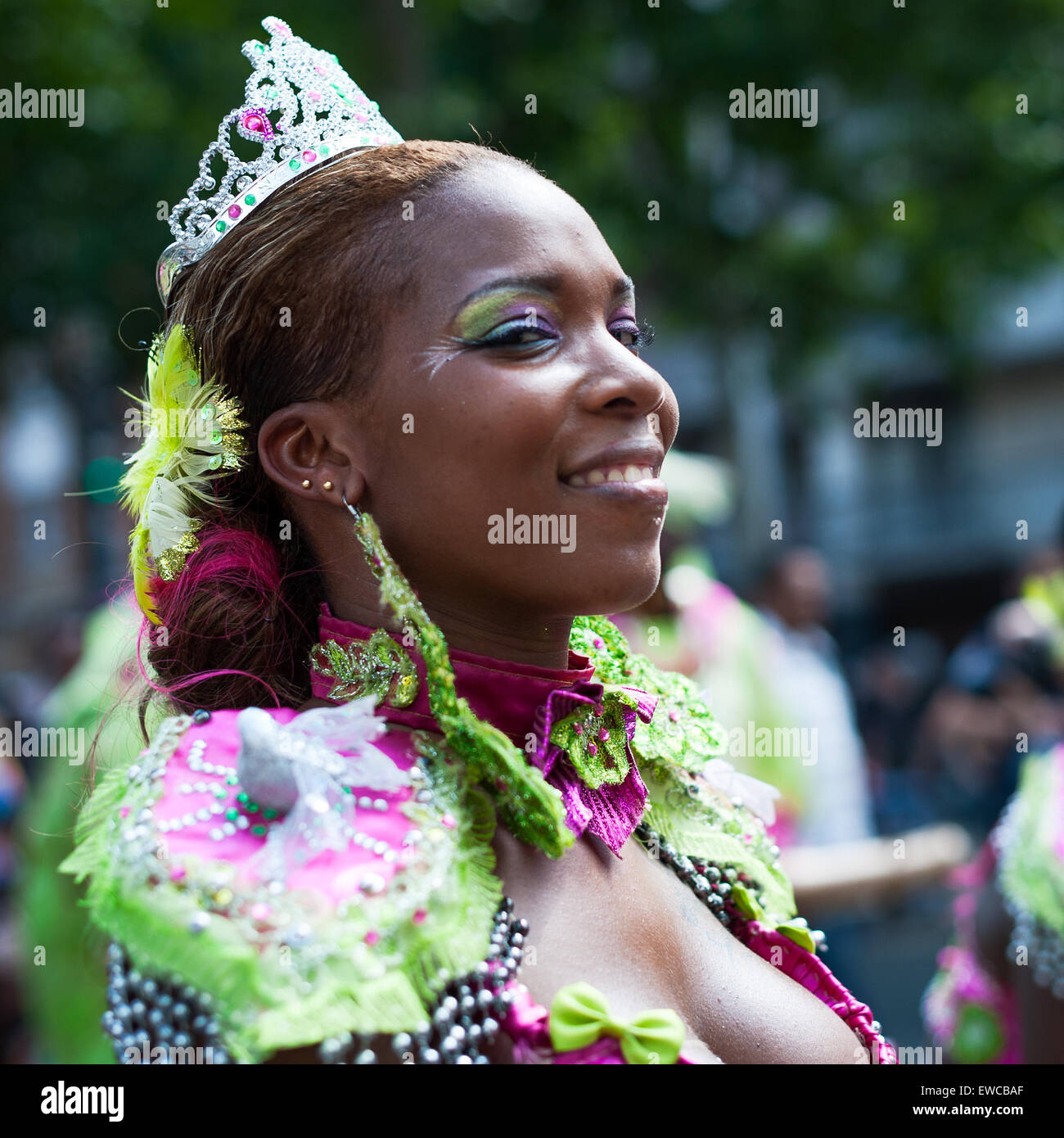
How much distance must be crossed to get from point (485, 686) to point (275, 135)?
87 cm

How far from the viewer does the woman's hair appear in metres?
1.75

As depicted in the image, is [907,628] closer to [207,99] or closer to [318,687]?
[207,99]

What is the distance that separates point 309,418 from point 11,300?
9.28 meters

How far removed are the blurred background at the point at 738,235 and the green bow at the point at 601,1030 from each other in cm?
317

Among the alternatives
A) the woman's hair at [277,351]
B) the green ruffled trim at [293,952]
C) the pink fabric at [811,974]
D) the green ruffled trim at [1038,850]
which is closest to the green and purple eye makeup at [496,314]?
the woman's hair at [277,351]

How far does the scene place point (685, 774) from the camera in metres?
2.06

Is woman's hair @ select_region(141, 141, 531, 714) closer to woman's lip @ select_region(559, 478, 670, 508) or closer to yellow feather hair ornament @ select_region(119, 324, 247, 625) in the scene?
yellow feather hair ornament @ select_region(119, 324, 247, 625)

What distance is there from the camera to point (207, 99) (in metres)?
10.6

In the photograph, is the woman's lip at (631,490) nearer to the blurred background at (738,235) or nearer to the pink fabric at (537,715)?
the pink fabric at (537,715)

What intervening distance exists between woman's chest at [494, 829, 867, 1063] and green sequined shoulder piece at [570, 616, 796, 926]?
0.42 ft

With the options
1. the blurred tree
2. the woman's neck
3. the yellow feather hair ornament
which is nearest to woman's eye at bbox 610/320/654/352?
the woman's neck

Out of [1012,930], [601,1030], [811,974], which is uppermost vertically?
[601,1030]

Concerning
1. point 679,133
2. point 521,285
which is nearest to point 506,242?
point 521,285

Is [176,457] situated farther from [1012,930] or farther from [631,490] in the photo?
[1012,930]
